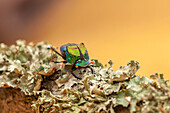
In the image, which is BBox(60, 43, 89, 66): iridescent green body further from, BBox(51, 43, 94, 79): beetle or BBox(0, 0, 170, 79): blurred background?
BBox(0, 0, 170, 79): blurred background

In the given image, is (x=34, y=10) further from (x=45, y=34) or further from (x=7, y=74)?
(x=7, y=74)

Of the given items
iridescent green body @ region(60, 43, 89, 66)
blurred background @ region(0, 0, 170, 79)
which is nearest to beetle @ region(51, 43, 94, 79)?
iridescent green body @ region(60, 43, 89, 66)

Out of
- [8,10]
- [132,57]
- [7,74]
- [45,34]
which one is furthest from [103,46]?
[8,10]

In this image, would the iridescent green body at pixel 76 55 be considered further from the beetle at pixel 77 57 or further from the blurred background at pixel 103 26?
the blurred background at pixel 103 26

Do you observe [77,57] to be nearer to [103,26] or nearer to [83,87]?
[83,87]

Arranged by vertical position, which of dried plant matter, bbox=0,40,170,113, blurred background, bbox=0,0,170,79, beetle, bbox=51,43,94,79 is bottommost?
dried plant matter, bbox=0,40,170,113

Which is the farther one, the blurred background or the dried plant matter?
the blurred background

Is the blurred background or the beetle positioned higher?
the blurred background
